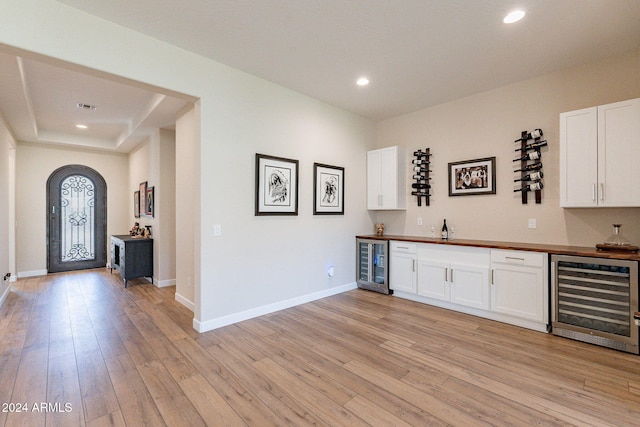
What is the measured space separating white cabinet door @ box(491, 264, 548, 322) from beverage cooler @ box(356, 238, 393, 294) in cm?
149

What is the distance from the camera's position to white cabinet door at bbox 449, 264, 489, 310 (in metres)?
3.45

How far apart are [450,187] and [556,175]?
124 centimetres

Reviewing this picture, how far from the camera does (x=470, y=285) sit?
3570 mm

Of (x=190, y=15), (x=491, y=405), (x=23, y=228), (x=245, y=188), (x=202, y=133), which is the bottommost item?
(x=491, y=405)

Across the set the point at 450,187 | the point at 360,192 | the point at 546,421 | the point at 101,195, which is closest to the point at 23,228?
the point at 101,195

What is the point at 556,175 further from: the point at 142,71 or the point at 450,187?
the point at 142,71

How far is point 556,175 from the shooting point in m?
3.40

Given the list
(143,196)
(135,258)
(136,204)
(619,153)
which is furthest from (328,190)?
(136,204)

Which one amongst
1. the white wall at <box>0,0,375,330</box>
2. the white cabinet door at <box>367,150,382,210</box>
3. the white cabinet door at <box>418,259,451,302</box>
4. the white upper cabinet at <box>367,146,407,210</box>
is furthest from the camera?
the white cabinet door at <box>367,150,382,210</box>

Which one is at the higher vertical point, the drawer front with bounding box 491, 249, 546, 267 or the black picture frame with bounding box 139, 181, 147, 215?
the black picture frame with bounding box 139, 181, 147, 215

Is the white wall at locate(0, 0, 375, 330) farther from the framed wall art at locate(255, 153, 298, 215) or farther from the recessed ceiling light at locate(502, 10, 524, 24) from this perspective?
the recessed ceiling light at locate(502, 10, 524, 24)

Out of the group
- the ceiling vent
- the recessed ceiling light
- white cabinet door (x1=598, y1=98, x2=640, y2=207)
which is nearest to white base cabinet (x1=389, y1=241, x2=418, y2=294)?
white cabinet door (x1=598, y1=98, x2=640, y2=207)

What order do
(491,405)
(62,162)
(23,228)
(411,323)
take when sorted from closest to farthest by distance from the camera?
(491,405)
(411,323)
(23,228)
(62,162)

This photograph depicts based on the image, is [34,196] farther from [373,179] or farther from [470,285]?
[470,285]
